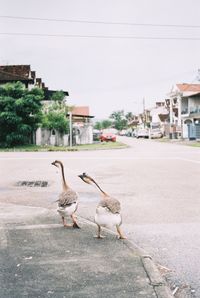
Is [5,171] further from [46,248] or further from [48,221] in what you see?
[46,248]

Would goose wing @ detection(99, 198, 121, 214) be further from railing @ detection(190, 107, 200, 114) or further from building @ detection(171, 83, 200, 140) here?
railing @ detection(190, 107, 200, 114)

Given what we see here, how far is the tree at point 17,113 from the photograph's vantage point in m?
38.9

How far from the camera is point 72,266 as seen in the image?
563cm

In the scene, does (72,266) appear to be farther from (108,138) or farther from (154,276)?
(108,138)

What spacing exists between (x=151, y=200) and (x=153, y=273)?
564 centimetres

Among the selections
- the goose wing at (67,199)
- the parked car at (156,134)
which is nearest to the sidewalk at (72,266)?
the goose wing at (67,199)

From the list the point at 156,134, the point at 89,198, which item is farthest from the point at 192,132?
the point at 89,198

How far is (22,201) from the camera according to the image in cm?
1099

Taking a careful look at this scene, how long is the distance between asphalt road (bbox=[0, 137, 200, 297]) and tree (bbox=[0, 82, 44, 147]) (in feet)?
62.8

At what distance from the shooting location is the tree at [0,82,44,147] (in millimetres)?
38906

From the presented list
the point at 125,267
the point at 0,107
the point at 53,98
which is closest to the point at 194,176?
the point at 125,267

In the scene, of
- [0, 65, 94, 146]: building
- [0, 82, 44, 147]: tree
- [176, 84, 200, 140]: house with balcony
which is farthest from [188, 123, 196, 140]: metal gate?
[0, 82, 44, 147]: tree

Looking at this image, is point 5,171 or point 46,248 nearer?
point 46,248

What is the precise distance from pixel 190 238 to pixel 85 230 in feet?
5.13
